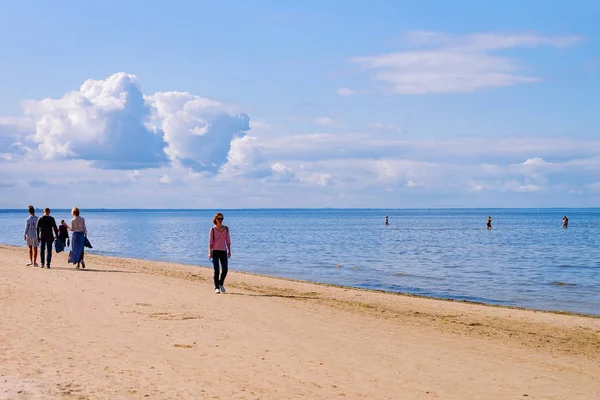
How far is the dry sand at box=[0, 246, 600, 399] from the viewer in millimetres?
7961

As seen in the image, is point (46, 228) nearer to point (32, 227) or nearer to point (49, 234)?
point (49, 234)

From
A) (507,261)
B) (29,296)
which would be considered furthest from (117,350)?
(507,261)

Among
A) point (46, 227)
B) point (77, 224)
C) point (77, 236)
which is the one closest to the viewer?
point (77, 224)

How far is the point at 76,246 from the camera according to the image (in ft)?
72.6

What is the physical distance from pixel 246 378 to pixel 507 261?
30.7 m

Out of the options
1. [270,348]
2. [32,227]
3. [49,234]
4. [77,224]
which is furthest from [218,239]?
[32,227]

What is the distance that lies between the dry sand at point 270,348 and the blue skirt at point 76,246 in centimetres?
423

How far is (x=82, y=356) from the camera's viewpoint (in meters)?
9.05

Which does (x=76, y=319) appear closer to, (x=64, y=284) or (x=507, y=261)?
(x=64, y=284)

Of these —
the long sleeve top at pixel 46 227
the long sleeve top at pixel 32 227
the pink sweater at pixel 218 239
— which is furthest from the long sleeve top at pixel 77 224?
the pink sweater at pixel 218 239

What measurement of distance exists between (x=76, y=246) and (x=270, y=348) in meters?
13.8

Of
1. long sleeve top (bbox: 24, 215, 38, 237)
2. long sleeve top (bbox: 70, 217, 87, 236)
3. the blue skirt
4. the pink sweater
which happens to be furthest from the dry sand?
long sleeve top (bbox: 24, 215, 38, 237)

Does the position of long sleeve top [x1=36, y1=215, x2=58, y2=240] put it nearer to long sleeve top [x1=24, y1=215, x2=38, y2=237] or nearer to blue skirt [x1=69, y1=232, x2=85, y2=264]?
blue skirt [x1=69, y1=232, x2=85, y2=264]

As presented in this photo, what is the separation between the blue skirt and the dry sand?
13.9ft
